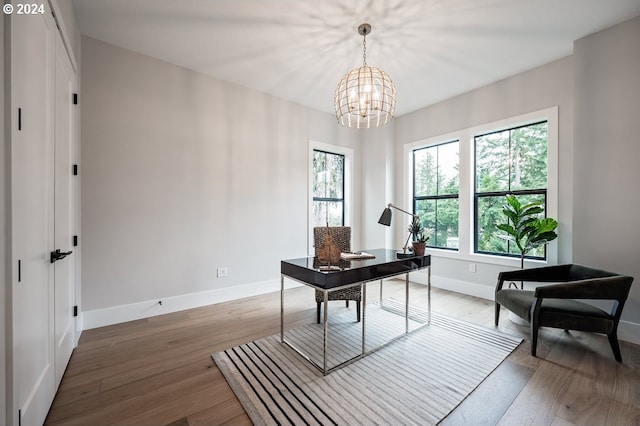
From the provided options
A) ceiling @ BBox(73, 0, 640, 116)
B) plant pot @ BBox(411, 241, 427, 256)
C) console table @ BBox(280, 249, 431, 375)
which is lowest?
console table @ BBox(280, 249, 431, 375)

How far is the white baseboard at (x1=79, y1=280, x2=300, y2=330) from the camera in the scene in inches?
108

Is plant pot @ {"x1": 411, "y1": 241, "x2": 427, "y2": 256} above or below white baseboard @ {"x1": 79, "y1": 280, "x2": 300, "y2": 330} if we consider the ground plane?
above

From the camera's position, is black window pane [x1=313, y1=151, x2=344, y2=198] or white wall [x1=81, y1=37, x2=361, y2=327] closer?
white wall [x1=81, y1=37, x2=361, y2=327]

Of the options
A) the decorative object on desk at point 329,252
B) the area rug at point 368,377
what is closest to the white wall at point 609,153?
the area rug at point 368,377

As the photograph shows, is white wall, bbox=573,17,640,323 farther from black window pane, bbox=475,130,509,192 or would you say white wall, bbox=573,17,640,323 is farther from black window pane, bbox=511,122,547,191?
black window pane, bbox=475,130,509,192

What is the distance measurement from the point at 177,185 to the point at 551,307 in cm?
395

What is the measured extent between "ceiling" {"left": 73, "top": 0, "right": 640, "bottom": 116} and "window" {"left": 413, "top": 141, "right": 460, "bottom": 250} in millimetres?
1184

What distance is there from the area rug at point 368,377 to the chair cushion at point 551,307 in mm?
317

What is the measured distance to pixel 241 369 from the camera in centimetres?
200

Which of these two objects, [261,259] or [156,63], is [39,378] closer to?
[261,259]

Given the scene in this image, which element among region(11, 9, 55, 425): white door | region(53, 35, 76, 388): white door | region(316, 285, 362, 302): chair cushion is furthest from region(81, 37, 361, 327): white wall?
region(316, 285, 362, 302): chair cushion

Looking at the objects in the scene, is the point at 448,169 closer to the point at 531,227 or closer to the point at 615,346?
the point at 531,227

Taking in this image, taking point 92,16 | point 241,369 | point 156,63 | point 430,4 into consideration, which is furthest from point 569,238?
point 92,16

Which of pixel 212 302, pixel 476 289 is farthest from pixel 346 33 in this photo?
pixel 476 289
